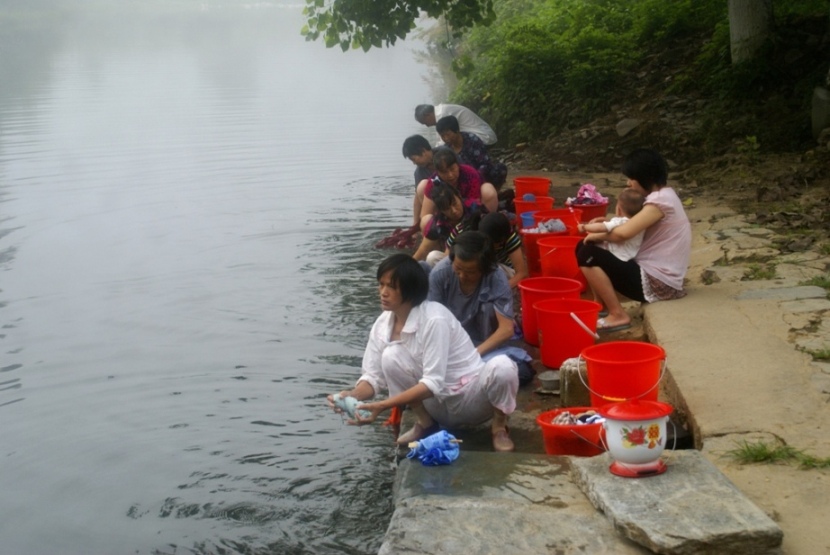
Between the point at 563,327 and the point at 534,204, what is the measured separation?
11.3 ft

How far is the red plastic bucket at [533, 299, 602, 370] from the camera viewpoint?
20.6ft

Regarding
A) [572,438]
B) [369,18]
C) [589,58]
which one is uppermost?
[369,18]

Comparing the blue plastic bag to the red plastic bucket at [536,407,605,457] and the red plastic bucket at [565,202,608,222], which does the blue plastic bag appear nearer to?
the red plastic bucket at [536,407,605,457]

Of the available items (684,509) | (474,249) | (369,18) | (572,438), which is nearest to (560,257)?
(474,249)

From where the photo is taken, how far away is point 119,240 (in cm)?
1391

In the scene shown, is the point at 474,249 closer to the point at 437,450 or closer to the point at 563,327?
the point at 563,327

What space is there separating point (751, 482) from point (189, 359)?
5.63 meters

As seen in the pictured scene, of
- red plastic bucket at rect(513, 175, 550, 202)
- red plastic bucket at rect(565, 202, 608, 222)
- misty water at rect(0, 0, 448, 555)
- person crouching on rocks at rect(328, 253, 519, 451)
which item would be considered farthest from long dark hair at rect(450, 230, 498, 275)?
red plastic bucket at rect(513, 175, 550, 202)

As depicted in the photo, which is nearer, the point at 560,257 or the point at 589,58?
the point at 560,257

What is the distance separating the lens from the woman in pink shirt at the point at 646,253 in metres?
6.82

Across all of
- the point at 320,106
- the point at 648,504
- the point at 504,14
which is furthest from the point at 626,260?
the point at 320,106

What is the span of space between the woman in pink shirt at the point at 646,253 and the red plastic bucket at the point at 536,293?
0.16 metres

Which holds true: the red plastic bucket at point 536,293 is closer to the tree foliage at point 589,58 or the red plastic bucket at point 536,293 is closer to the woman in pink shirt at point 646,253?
the woman in pink shirt at point 646,253

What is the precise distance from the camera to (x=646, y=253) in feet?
22.9
